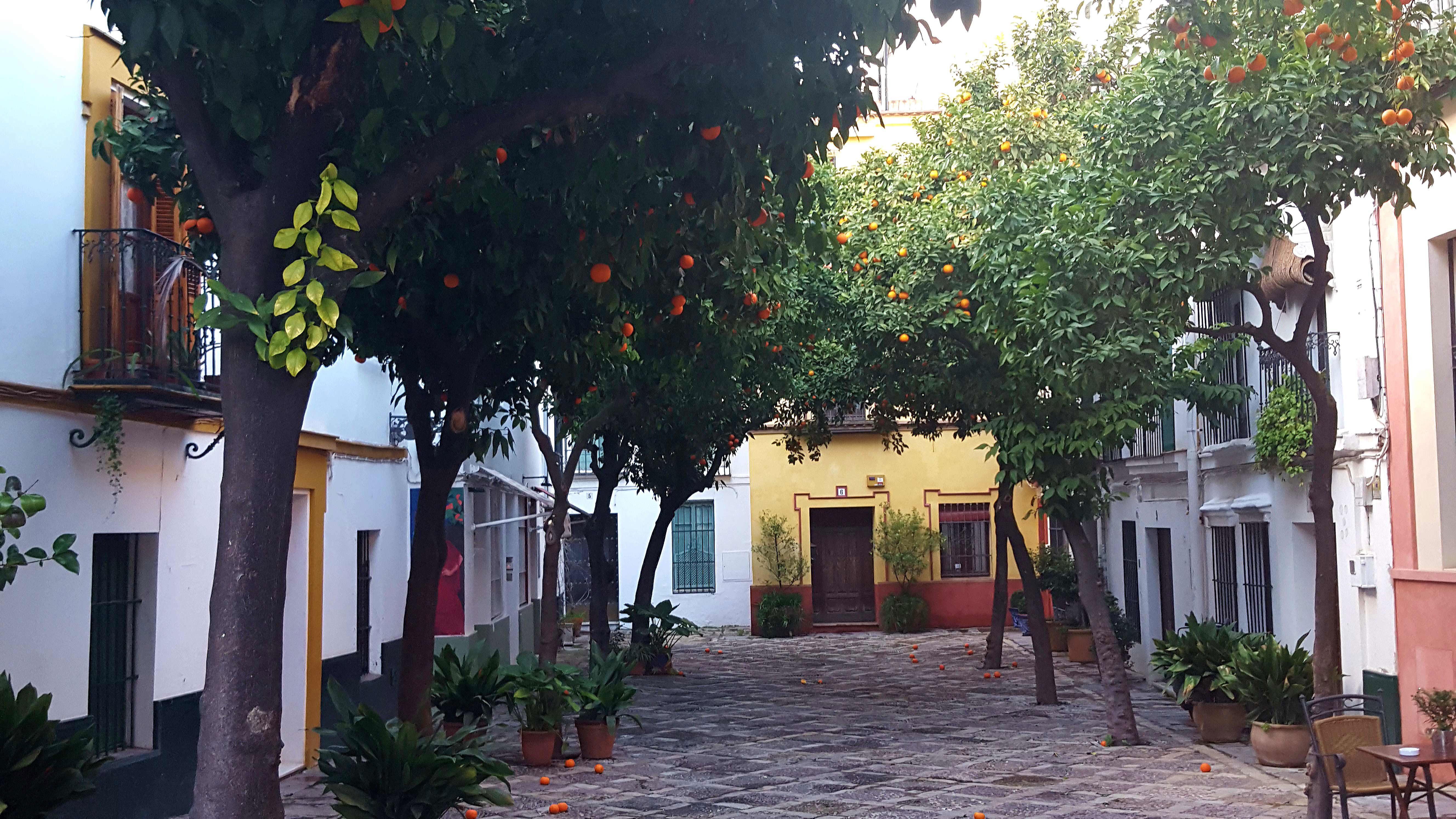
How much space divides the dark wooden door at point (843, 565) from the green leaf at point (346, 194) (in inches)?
865

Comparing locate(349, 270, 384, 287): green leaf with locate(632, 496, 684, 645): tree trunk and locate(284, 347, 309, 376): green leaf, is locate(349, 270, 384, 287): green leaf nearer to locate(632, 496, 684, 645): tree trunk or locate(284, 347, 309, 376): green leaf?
locate(284, 347, 309, 376): green leaf

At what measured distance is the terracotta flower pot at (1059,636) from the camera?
65.0 feet

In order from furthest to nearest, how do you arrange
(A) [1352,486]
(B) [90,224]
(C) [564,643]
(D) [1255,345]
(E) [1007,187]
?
(C) [564,643], (D) [1255,345], (E) [1007,187], (A) [1352,486], (B) [90,224]

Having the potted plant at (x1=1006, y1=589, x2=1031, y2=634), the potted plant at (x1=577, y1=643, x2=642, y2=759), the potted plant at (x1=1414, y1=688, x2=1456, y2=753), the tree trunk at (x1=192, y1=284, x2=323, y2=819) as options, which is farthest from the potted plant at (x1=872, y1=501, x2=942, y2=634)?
Result: the tree trunk at (x1=192, y1=284, x2=323, y2=819)

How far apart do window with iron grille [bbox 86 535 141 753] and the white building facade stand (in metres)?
9.12

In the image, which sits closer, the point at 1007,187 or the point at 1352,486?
the point at 1352,486

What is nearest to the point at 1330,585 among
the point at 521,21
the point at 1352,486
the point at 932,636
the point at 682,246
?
the point at 1352,486

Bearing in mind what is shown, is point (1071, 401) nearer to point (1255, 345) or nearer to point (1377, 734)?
point (1255, 345)

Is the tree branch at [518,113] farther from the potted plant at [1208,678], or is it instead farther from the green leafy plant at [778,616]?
the green leafy plant at [778,616]

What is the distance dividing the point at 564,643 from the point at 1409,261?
17109mm

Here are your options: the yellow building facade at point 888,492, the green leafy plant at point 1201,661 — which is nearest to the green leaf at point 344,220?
the green leafy plant at point 1201,661

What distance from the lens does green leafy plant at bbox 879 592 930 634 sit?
24656mm

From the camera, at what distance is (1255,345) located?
41.0 ft

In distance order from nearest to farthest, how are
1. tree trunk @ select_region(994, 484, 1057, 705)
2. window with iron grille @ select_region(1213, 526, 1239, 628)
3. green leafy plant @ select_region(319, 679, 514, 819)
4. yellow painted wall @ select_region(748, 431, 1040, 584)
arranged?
1. green leafy plant @ select_region(319, 679, 514, 819)
2. window with iron grille @ select_region(1213, 526, 1239, 628)
3. tree trunk @ select_region(994, 484, 1057, 705)
4. yellow painted wall @ select_region(748, 431, 1040, 584)
